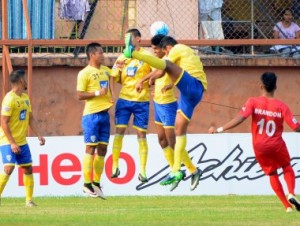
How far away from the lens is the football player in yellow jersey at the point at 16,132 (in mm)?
17562

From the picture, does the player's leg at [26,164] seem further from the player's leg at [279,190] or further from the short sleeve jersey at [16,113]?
the player's leg at [279,190]

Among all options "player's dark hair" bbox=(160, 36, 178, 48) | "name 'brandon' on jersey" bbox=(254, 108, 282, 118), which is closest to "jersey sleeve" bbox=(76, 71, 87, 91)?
"player's dark hair" bbox=(160, 36, 178, 48)

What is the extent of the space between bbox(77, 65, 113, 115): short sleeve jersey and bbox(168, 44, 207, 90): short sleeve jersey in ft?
5.21

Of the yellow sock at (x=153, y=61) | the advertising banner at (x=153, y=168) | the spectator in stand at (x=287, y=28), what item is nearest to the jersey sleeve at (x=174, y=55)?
the yellow sock at (x=153, y=61)

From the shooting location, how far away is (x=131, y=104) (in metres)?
19.9

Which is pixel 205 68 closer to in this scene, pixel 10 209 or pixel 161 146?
pixel 161 146

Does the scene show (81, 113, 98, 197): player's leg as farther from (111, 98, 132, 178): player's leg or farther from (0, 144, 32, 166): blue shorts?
(0, 144, 32, 166): blue shorts

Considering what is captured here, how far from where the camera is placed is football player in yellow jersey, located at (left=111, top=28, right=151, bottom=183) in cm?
1986

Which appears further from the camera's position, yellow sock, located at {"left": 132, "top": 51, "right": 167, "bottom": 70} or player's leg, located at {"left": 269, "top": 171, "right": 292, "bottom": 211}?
yellow sock, located at {"left": 132, "top": 51, "right": 167, "bottom": 70}

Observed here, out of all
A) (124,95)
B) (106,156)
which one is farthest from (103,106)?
(106,156)

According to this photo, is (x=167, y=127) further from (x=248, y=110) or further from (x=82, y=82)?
(x=248, y=110)

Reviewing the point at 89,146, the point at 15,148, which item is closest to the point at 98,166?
the point at 89,146

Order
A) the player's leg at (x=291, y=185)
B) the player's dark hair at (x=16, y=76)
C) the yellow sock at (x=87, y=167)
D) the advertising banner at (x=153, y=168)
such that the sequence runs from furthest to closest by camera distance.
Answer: the advertising banner at (x=153, y=168), the yellow sock at (x=87, y=167), the player's dark hair at (x=16, y=76), the player's leg at (x=291, y=185)

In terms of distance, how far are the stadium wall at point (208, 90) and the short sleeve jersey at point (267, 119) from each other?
27.4 feet
